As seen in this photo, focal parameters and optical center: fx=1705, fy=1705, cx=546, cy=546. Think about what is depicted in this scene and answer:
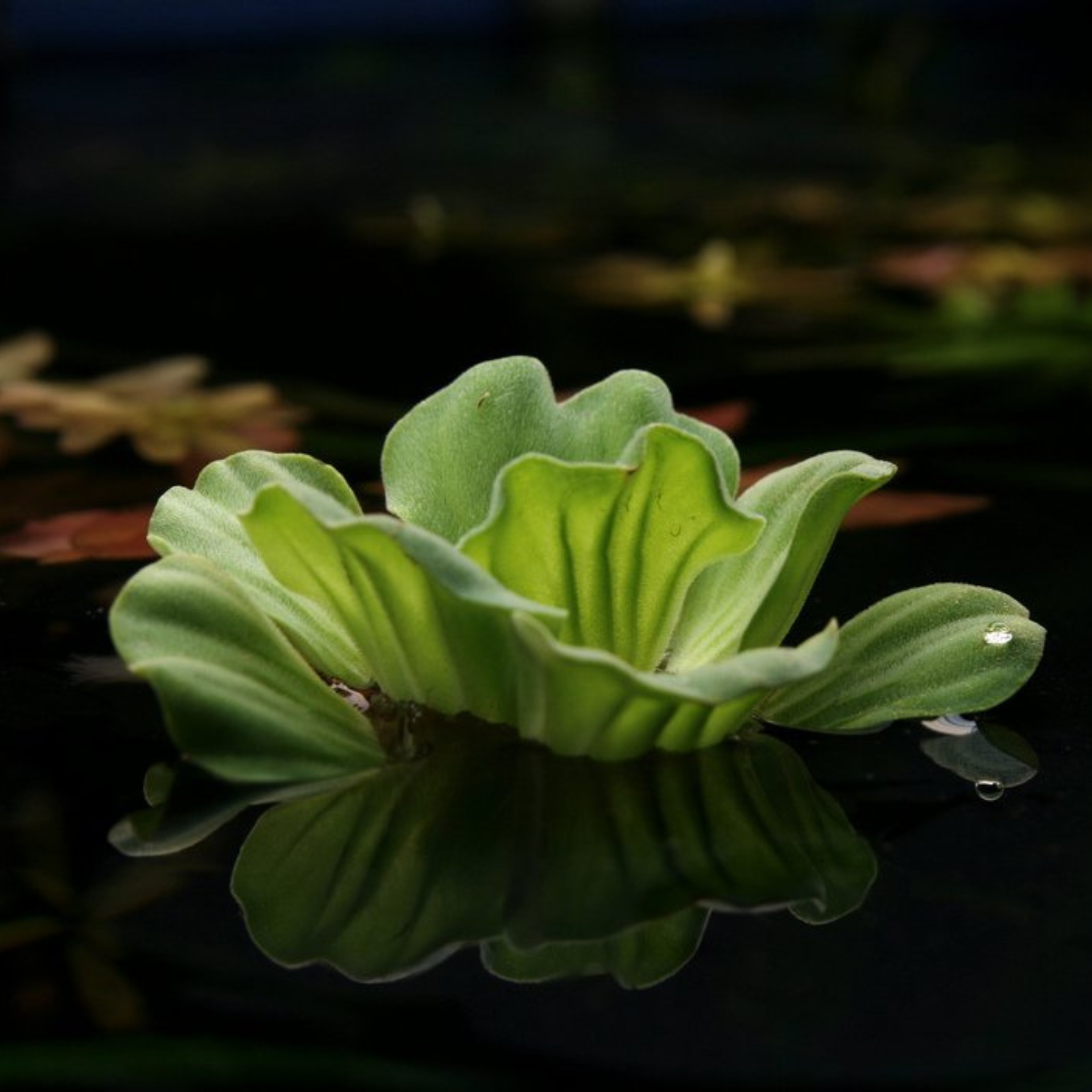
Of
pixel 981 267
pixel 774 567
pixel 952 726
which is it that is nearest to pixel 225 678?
pixel 774 567

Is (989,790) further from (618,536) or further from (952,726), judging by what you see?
(618,536)

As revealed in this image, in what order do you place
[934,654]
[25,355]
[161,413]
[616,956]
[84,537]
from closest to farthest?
[616,956] < [934,654] < [84,537] < [161,413] < [25,355]

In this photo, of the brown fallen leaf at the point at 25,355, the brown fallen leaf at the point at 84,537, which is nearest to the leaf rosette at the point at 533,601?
the brown fallen leaf at the point at 84,537

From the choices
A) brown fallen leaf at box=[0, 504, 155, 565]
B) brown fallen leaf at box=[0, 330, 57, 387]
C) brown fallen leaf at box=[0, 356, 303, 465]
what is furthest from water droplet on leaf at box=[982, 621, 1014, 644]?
brown fallen leaf at box=[0, 330, 57, 387]

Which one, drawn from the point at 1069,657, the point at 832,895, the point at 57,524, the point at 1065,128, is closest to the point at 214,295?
the point at 57,524

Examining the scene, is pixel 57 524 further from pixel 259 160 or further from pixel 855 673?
pixel 259 160

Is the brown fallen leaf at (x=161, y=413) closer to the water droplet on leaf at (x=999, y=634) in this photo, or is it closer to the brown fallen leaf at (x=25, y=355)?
the brown fallen leaf at (x=25, y=355)
